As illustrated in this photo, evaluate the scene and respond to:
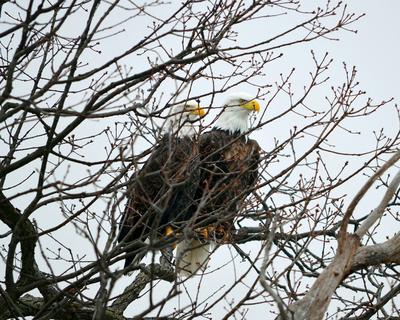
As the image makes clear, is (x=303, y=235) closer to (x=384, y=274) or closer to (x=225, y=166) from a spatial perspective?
(x=384, y=274)

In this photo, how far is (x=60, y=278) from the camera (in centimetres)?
438

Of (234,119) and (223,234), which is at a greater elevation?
(234,119)

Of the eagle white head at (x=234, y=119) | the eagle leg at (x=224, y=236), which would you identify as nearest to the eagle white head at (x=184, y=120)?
the eagle leg at (x=224, y=236)

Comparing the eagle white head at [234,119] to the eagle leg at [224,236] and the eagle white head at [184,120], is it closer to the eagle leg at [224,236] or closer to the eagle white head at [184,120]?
the eagle white head at [184,120]

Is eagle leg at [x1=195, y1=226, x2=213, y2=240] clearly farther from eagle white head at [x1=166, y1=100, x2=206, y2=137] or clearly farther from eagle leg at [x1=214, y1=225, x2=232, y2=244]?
eagle white head at [x1=166, y1=100, x2=206, y2=137]

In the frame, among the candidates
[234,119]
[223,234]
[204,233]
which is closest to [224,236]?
[223,234]

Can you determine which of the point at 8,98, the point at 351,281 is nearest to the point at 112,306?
the point at 351,281

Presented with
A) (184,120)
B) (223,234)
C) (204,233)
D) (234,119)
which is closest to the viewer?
(184,120)

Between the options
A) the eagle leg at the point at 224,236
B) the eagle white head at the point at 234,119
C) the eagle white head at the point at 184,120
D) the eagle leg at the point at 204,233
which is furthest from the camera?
the eagle white head at the point at 234,119

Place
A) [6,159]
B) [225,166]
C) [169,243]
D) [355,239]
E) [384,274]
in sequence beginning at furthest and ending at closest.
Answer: [225,166] < [384,274] < [6,159] < [355,239] < [169,243]

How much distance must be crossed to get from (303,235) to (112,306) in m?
1.42

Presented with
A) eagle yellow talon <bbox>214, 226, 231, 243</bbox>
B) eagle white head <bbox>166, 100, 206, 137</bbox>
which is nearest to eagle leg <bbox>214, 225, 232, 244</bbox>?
eagle yellow talon <bbox>214, 226, 231, 243</bbox>

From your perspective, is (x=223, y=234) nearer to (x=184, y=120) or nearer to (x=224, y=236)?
(x=224, y=236)

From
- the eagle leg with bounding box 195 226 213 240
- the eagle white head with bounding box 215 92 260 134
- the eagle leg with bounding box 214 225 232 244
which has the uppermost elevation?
the eagle white head with bounding box 215 92 260 134
